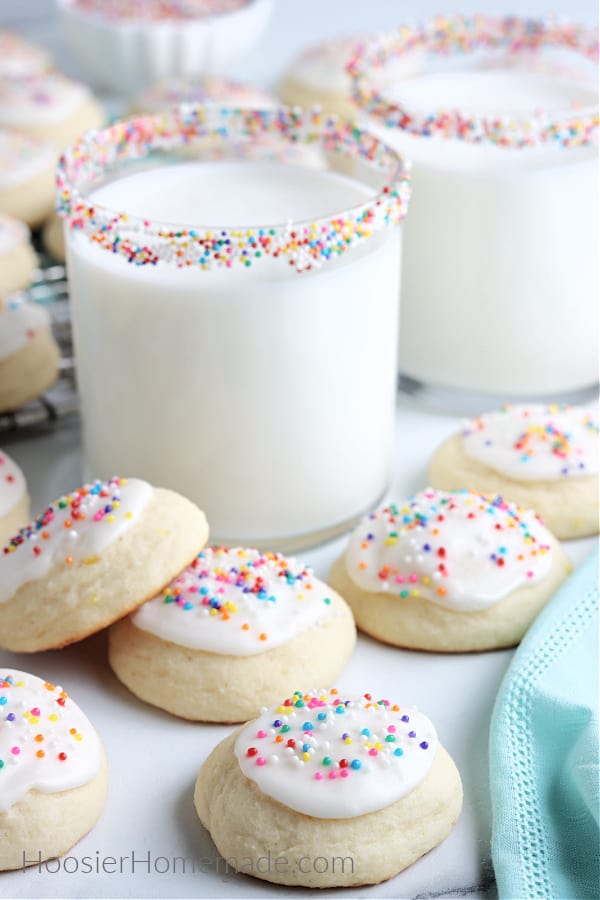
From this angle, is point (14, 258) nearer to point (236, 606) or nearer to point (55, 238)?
point (55, 238)

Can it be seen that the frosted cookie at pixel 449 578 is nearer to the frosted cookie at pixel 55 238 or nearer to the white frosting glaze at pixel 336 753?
the white frosting glaze at pixel 336 753

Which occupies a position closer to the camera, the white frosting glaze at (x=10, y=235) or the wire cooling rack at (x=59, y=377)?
the wire cooling rack at (x=59, y=377)

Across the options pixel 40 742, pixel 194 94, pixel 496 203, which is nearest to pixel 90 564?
pixel 40 742

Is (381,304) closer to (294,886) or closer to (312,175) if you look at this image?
(312,175)

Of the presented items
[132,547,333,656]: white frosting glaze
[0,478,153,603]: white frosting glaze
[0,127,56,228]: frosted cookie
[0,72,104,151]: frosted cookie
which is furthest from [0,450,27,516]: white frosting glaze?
[0,72,104,151]: frosted cookie

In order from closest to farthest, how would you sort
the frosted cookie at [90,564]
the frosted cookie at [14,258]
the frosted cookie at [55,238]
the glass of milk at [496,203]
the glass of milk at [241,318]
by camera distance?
the frosted cookie at [90,564] → the glass of milk at [241,318] → the glass of milk at [496,203] → the frosted cookie at [14,258] → the frosted cookie at [55,238]

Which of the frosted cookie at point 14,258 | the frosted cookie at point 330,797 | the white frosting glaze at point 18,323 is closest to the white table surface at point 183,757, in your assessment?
the frosted cookie at point 330,797
